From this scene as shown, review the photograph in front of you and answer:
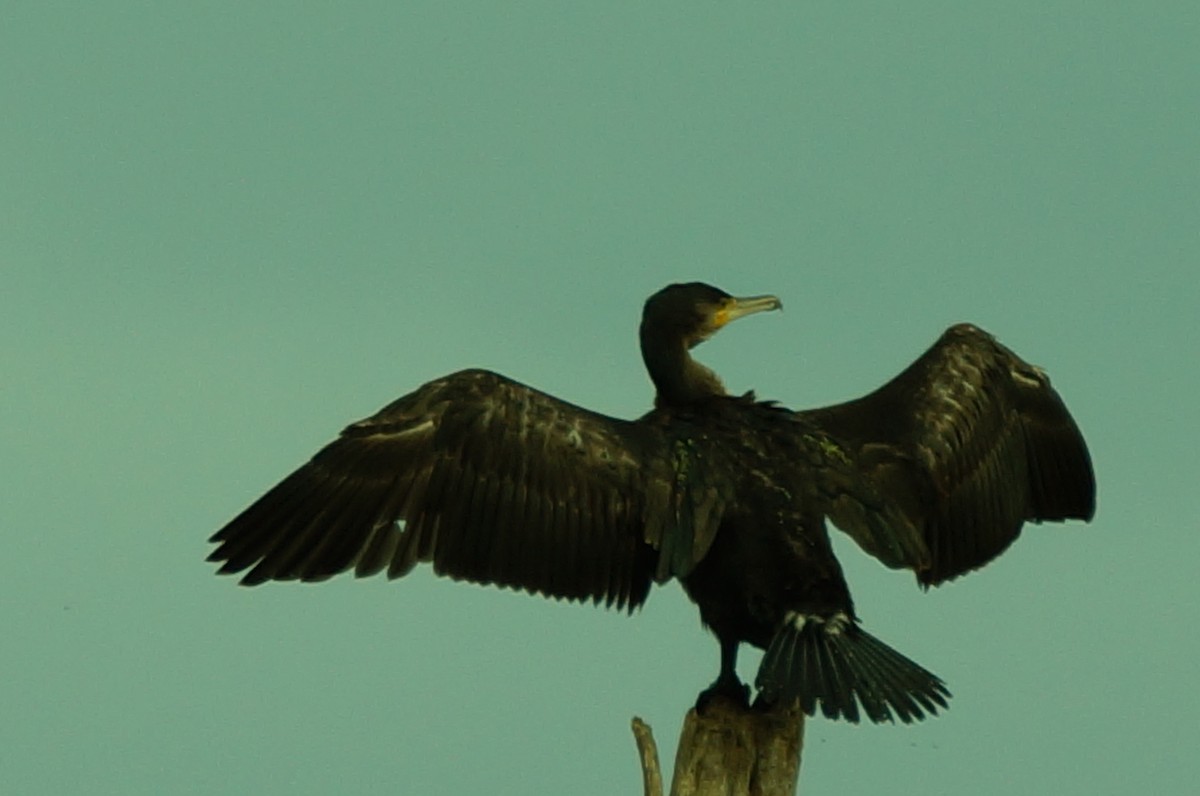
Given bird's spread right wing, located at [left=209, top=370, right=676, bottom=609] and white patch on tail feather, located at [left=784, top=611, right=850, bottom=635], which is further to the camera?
bird's spread right wing, located at [left=209, top=370, right=676, bottom=609]

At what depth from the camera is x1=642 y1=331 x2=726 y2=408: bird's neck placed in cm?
1167

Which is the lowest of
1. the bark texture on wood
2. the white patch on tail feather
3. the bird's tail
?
the bark texture on wood

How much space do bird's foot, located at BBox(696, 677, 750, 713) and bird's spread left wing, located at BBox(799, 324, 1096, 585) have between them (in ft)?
3.18

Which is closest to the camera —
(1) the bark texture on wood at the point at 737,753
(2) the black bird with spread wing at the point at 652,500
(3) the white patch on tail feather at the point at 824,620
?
(1) the bark texture on wood at the point at 737,753

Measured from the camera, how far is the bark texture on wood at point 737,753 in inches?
393

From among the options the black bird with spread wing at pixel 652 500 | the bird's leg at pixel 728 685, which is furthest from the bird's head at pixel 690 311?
the bird's leg at pixel 728 685

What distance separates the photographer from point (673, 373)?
460 inches

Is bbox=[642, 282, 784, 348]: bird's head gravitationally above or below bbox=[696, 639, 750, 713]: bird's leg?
above

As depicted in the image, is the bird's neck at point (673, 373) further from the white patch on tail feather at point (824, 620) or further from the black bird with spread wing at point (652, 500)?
the white patch on tail feather at point (824, 620)

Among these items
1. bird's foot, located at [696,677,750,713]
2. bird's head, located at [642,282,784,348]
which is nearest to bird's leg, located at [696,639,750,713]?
bird's foot, located at [696,677,750,713]

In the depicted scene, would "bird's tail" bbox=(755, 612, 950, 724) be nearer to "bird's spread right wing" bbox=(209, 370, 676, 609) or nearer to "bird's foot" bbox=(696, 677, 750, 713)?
"bird's foot" bbox=(696, 677, 750, 713)

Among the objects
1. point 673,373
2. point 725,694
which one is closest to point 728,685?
point 725,694

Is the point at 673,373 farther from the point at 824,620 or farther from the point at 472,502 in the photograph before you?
the point at 824,620

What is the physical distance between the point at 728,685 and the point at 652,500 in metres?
0.86
